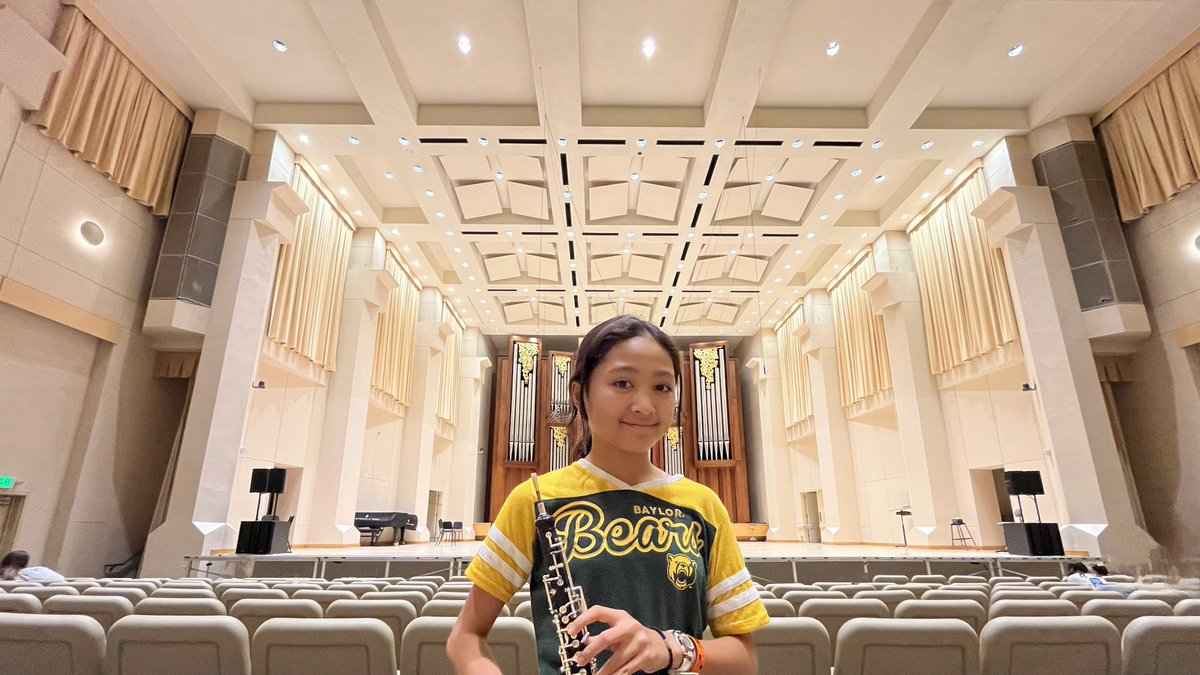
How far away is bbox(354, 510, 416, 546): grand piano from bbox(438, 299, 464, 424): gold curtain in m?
3.64

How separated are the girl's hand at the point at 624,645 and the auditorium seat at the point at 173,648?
164cm

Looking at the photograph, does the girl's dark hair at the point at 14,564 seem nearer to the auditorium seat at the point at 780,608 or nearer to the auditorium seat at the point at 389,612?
the auditorium seat at the point at 389,612

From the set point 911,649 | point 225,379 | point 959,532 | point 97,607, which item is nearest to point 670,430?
point 959,532

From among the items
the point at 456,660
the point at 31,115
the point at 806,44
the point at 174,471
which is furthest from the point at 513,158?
the point at 456,660

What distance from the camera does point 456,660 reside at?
3.09 feet

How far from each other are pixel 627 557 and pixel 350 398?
10.6 m

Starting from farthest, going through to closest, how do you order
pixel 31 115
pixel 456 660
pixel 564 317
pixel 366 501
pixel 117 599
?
pixel 564 317, pixel 366 501, pixel 31 115, pixel 117 599, pixel 456 660

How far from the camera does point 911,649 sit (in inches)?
73.3

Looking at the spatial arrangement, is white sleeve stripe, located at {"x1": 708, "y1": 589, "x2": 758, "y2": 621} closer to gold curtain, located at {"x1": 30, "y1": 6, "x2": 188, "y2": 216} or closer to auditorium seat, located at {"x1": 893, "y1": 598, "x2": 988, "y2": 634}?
auditorium seat, located at {"x1": 893, "y1": 598, "x2": 988, "y2": 634}

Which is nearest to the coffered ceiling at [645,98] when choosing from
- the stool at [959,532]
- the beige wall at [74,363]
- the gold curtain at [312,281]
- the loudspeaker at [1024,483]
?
the gold curtain at [312,281]

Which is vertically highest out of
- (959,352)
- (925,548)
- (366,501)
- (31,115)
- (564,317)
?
(564,317)

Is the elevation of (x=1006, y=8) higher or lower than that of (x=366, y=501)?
higher

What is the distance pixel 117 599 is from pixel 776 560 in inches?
243

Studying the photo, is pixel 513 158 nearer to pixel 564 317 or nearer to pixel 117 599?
pixel 564 317
